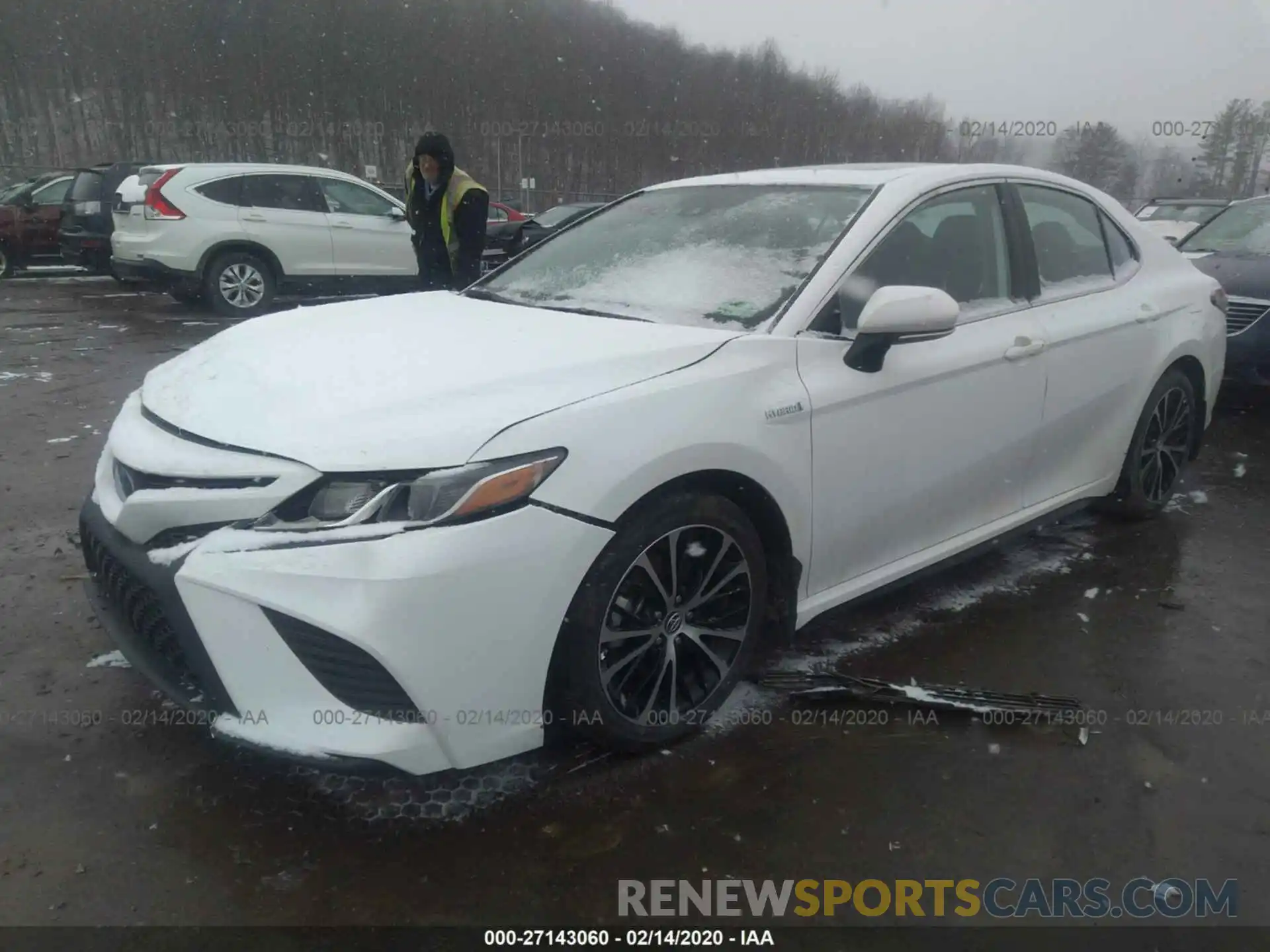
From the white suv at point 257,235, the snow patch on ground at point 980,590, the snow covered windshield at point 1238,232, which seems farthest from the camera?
the white suv at point 257,235

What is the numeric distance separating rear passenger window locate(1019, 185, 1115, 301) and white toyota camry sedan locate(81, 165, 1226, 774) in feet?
0.06

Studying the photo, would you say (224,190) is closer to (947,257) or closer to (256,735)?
(947,257)

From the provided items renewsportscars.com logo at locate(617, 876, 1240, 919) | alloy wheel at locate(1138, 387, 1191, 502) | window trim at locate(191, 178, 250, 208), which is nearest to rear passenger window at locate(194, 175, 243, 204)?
window trim at locate(191, 178, 250, 208)

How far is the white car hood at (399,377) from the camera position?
210cm

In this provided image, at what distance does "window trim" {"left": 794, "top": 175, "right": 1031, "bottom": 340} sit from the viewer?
278 cm

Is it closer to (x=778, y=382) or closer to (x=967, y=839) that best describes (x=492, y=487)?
(x=778, y=382)

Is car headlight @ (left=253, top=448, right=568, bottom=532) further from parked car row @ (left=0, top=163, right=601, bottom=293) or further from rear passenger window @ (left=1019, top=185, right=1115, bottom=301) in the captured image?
parked car row @ (left=0, top=163, right=601, bottom=293)

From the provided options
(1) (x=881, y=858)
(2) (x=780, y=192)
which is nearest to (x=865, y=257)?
(2) (x=780, y=192)

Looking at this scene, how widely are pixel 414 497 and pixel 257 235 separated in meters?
9.48

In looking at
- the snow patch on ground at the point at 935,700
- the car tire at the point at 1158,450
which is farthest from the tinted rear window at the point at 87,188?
the snow patch on ground at the point at 935,700

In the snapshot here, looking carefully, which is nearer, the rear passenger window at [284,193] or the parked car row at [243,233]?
the parked car row at [243,233]

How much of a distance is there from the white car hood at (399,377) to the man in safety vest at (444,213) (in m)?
2.91

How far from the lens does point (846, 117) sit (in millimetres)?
57375

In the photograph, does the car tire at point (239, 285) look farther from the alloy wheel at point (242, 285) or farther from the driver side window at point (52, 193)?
the driver side window at point (52, 193)
